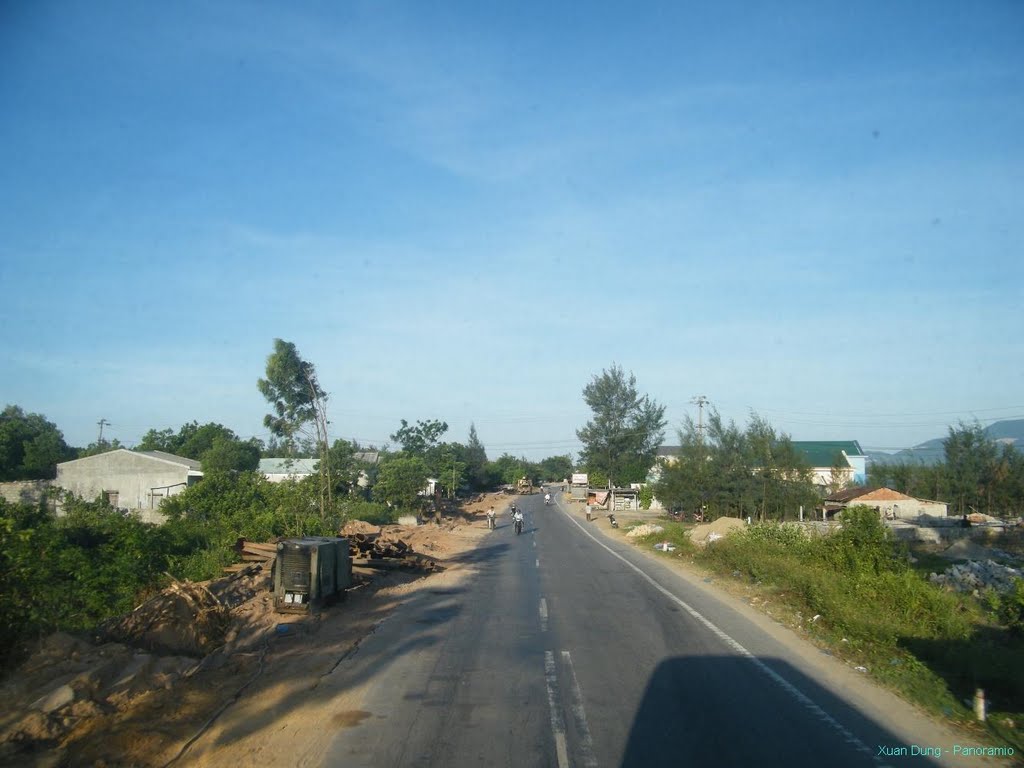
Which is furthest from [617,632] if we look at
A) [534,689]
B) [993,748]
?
[993,748]

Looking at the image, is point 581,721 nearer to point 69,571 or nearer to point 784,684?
point 784,684

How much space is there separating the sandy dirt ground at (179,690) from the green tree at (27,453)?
43.2 meters

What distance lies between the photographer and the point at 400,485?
51375 mm

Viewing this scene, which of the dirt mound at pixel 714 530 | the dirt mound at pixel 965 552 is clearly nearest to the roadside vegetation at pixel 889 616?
the dirt mound at pixel 714 530

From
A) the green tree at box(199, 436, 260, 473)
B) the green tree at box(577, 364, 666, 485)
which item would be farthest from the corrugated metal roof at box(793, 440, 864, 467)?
the green tree at box(199, 436, 260, 473)

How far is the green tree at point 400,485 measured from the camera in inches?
2021

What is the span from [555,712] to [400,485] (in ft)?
145

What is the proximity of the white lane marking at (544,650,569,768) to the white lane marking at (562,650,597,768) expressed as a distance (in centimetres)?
16

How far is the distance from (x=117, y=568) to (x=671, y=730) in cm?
1426

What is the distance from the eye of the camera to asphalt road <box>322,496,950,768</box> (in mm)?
6953

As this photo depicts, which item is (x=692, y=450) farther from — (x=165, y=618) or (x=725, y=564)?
(x=165, y=618)

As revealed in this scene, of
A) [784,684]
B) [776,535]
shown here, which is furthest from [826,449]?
[784,684]

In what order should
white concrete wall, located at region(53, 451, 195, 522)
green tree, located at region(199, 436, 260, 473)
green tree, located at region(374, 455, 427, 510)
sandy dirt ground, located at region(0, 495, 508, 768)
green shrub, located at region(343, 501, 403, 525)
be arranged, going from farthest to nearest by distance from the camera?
green tree, located at region(199, 436, 260, 473), green tree, located at region(374, 455, 427, 510), white concrete wall, located at region(53, 451, 195, 522), green shrub, located at region(343, 501, 403, 525), sandy dirt ground, located at region(0, 495, 508, 768)

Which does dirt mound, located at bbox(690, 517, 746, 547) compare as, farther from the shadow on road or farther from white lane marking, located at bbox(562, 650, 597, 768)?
white lane marking, located at bbox(562, 650, 597, 768)
